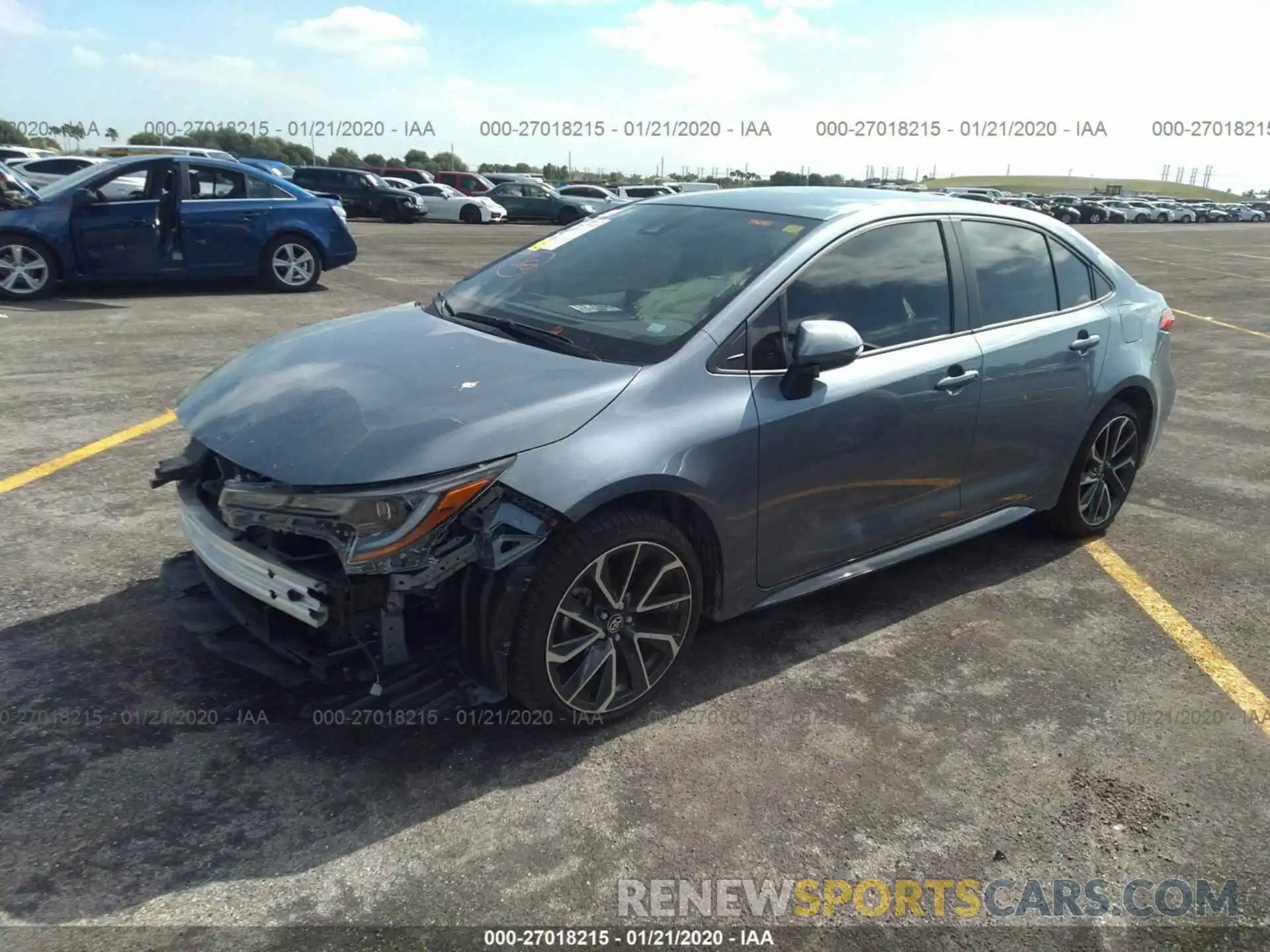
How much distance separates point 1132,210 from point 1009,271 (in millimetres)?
61150

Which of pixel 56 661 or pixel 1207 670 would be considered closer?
pixel 56 661

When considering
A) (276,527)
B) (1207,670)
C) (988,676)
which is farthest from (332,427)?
(1207,670)

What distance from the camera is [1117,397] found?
4875mm

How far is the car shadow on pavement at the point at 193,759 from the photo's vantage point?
253 centimetres

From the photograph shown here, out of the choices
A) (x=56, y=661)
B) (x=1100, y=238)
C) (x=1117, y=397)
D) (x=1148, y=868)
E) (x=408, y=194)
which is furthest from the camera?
(x=1100, y=238)

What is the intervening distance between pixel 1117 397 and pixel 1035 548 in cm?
85

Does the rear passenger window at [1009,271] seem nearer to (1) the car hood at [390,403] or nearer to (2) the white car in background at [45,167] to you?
(1) the car hood at [390,403]

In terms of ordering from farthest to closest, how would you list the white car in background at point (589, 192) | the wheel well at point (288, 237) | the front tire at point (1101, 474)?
the white car in background at point (589, 192)
the wheel well at point (288, 237)
the front tire at point (1101, 474)

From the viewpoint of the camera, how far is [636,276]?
3.86m

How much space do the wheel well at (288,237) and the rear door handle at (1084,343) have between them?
31.5ft

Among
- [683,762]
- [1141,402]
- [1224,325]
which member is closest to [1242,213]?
[1224,325]

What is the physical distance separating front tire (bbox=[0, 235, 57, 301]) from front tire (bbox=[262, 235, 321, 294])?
2206 mm

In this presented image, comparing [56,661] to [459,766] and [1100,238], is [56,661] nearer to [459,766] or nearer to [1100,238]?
[459,766]

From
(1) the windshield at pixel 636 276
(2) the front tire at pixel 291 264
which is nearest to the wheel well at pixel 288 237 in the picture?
(2) the front tire at pixel 291 264
